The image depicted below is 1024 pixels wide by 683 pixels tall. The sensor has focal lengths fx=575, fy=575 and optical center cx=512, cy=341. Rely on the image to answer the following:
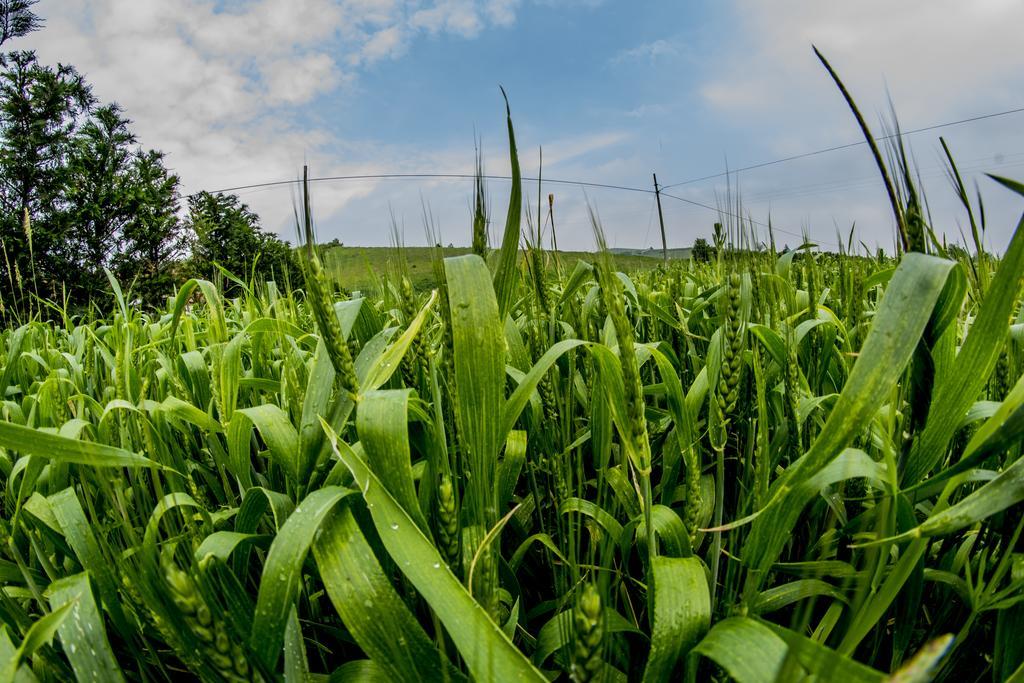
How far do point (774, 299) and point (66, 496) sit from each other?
40.3 inches

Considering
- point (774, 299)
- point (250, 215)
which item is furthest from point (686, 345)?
point (250, 215)

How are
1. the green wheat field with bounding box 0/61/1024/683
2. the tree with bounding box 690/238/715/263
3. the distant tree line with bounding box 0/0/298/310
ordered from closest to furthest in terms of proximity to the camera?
1. the green wheat field with bounding box 0/61/1024/683
2. the tree with bounding box 690/238/715/263
3. the distant tree line with bounding box 0/0/298/310

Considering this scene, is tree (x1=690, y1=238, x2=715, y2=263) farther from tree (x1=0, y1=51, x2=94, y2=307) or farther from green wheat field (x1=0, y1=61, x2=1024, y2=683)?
tree (x1=0, y1=51, x2=94, y2=307)

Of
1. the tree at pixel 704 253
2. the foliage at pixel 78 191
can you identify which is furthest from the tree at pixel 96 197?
the tree at pixel 704 253

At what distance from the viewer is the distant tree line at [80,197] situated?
54.3 feet

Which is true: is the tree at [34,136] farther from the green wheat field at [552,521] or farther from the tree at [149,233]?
the green wheat field at [552,521]

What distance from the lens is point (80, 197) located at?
20.5 m

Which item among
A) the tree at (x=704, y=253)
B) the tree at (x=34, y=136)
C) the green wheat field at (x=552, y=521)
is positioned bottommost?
the green wheat field at (x=552, y=521)

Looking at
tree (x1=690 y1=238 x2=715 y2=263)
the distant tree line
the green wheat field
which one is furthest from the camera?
the distant tree line

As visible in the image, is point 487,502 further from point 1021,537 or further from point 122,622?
point 1021,537

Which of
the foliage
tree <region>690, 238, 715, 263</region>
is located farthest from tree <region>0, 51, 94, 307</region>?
tree <region>690, 238, 715, 263</region>

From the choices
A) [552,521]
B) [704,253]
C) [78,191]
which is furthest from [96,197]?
[552,521]

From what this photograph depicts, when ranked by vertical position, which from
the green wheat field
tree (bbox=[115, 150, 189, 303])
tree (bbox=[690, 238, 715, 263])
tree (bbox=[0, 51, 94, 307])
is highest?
tree (bbox=[0, 51, 94, 307])

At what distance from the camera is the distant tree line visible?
1656 centimetres
